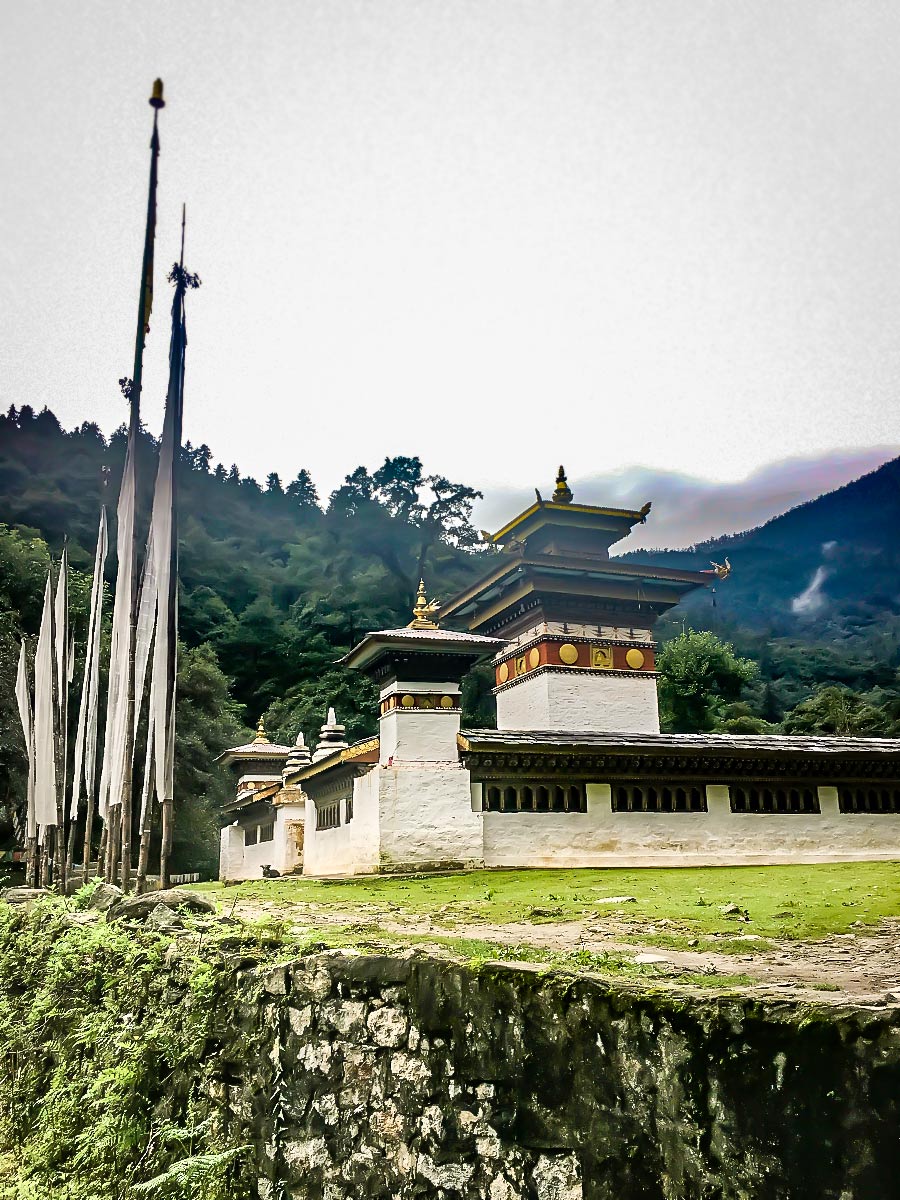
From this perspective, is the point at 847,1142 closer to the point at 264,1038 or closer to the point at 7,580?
the point at 264,1038

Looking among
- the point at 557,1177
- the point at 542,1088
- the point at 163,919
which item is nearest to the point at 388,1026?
the point at 542,1088

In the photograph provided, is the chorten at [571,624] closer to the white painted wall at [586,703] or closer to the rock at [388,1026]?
the white painted wall at [586,703]

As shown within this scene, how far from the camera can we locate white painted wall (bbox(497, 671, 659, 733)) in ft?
71.2

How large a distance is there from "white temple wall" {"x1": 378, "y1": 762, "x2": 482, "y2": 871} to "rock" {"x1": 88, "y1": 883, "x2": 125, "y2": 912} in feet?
17.7

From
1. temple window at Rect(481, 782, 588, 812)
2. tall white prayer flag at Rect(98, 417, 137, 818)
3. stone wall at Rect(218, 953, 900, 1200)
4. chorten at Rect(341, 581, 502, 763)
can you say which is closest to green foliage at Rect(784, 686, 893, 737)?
temple window at Rect(481, 782, 588, 812)

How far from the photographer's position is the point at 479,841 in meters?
15.3

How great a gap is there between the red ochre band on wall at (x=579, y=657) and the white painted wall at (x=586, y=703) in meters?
0.21

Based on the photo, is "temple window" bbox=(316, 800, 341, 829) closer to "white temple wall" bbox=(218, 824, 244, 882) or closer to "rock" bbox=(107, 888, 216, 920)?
"white temple wall" bbox=(218, 824, 244, 882)

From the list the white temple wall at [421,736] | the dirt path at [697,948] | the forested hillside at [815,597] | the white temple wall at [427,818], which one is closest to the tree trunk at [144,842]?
the dirt path at [697,948]

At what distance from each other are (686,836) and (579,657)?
6.24m

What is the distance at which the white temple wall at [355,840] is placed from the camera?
1544 centimetres

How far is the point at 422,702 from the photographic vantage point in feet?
51.6

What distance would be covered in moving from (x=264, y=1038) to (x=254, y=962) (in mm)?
474

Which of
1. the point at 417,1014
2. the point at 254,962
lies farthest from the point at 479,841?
the point at 417,1014
